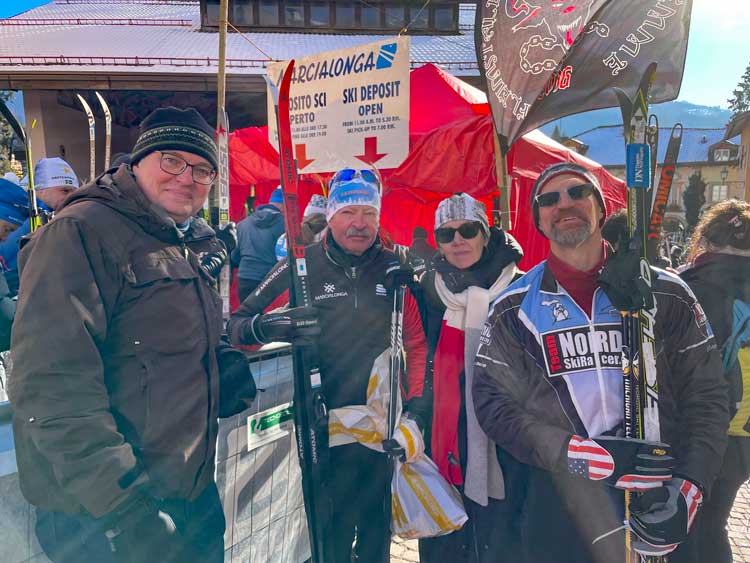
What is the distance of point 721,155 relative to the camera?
137 feet

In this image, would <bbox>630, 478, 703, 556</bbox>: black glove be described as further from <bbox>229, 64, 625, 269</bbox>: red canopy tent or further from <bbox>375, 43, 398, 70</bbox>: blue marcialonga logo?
<bbox>229, 64, 625, 269</bbox>: red canopy tent

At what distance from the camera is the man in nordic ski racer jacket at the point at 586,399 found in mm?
1646

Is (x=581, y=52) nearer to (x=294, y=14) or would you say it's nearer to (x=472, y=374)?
(x=472, y=374)

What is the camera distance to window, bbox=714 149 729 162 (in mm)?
40719

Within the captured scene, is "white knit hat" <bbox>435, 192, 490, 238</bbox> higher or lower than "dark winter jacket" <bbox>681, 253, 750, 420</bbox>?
higher

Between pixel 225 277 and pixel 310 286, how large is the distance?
0.80 m

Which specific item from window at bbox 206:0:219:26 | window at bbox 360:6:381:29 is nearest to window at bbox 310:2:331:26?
window at bbox 360:6:381:29

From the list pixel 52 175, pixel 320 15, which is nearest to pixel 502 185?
pixel 52 175

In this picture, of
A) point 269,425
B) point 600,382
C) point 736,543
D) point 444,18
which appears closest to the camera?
point 600,382

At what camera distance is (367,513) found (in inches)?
93.4

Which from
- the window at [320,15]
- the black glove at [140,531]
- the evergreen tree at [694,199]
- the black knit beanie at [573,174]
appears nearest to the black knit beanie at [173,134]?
the black glove at [140,531]

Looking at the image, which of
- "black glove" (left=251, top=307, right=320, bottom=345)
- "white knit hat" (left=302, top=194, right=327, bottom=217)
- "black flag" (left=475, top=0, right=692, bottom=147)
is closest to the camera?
"black glove" (left=251, top=307, right=320, bottom=345)

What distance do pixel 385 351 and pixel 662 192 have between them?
4.38 feet

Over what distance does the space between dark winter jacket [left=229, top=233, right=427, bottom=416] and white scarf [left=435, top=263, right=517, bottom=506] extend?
224 millimetres
